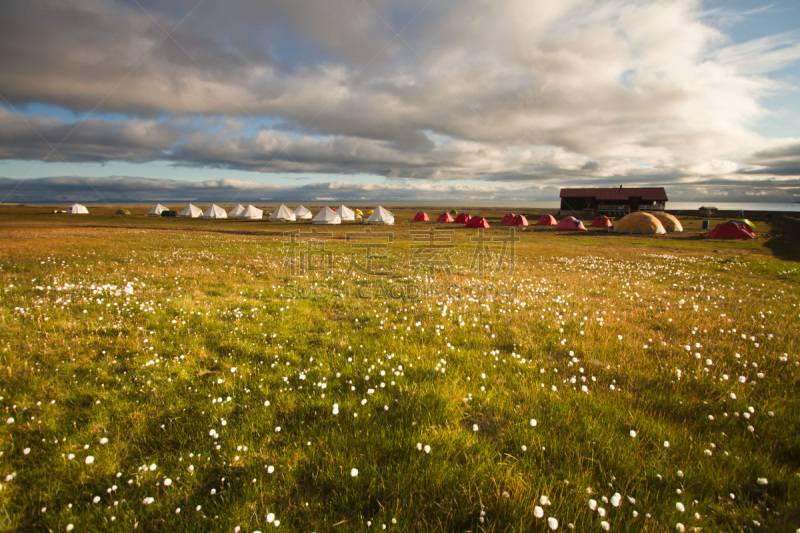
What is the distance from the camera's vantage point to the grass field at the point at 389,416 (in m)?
3.00

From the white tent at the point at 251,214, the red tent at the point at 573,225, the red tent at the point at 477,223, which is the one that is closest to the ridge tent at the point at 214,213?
the white tent at the point at 251,214

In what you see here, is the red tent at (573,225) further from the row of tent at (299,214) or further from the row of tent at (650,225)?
the row of tent at (299,214)

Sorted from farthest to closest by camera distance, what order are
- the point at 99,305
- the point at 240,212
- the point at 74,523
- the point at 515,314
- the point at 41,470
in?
the point at 240,212
the point at 515,314
the point at 99,305
the point at 41,470
the point at 74,523

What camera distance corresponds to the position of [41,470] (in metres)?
3.35

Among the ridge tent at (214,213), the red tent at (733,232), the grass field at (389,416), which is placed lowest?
the grass field at (389,416)

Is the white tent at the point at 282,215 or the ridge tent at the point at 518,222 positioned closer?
the ridge tent at the point at 518,222

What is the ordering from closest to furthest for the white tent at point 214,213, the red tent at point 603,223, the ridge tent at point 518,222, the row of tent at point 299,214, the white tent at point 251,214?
1. the red tent at point 603,223
2. the ridge tent at point 518,222
3. the row of tent at point 299,214
4. the white tent at point 214,213
5. the white tent at point 251,214

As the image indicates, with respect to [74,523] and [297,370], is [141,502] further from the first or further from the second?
→ [297,370]

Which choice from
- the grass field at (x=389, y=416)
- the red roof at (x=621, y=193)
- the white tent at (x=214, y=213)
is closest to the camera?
the grass field at (x=389, y=416)

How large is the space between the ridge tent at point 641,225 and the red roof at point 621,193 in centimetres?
3689

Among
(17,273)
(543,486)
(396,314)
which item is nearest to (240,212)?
(17,273)

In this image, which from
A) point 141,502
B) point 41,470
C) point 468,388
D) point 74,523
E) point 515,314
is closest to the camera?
point 74,523

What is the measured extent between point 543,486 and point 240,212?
10765cm

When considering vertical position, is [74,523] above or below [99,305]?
below
